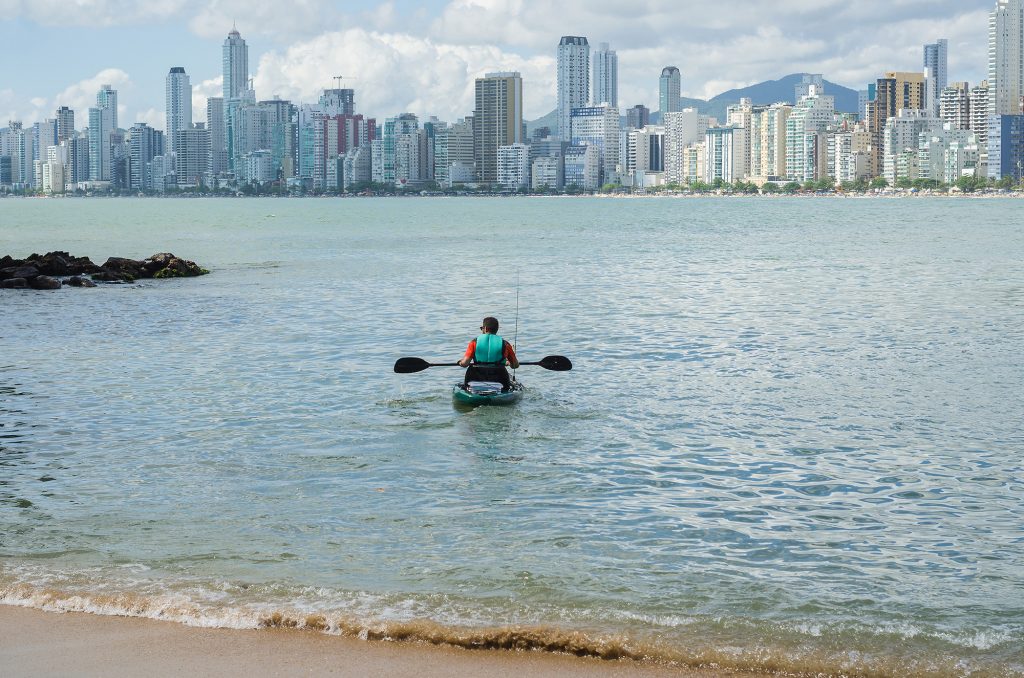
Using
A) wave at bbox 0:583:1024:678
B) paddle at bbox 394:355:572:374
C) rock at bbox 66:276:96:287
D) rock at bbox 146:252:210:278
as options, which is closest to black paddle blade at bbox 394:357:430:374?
paddle at bbox 394:355:572:374

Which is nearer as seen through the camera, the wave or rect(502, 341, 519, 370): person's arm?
the wave

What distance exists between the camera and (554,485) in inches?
508

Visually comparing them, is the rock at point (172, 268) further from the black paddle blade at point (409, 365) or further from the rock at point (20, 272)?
the black paddle blade at point (409, 365)

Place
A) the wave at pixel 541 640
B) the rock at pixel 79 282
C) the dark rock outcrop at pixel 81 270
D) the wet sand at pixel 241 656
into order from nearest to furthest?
the wet sand at pixel 241 656
the wave at pixel 541 640
the dark rock outcrop at pixel 81 270
the rock at pixel 79 282

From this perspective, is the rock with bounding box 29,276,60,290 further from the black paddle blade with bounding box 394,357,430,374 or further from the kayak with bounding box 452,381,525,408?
the kayak with bounding box 452,381,525,408

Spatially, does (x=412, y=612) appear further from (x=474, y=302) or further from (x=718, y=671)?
(x=474, y=302)

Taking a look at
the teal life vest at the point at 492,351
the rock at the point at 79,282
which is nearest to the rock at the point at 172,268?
the rock at the point at 79,282

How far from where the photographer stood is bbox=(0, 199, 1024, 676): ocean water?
896cm

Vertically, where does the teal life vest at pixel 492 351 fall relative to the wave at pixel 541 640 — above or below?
above

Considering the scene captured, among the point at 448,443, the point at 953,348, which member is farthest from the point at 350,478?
the point at 953,348

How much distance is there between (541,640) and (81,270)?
38928 mm

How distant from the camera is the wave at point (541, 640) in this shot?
318 inches

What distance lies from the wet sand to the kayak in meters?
8.52

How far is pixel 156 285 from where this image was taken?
40312mm
